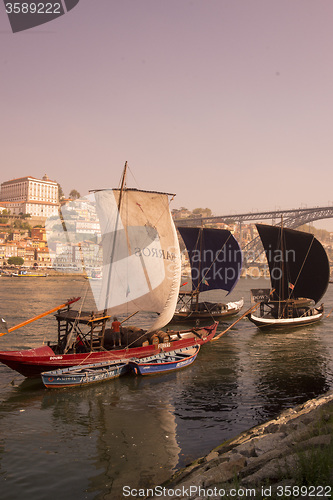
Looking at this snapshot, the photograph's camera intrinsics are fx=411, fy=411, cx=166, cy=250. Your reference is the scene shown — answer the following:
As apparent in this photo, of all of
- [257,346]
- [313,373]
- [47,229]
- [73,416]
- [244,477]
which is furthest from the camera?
[47,229]

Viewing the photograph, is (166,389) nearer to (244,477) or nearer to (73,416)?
(73,416)

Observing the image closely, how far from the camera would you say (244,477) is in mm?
9234

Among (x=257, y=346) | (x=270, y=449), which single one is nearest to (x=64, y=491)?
(x=270, y=449)

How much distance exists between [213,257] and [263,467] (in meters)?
35.7

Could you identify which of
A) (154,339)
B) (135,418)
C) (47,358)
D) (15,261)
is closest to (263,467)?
(135,418)

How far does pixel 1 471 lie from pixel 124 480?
3.80 metres

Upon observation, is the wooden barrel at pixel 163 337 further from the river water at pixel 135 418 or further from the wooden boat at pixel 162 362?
the river water at pixel 135 418

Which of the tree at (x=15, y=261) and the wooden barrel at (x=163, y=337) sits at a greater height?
the tree at (x=15, y=261)

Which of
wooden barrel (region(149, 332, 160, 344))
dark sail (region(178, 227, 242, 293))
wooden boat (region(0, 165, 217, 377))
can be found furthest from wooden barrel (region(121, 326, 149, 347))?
dark sail (region(178, 227, 242, 293))

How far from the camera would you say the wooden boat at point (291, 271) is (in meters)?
41.2

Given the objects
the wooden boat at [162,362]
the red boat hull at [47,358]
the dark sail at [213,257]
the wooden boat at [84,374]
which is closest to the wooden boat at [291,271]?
the dark sail at [213,257]

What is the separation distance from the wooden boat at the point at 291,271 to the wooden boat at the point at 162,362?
17.8 meters

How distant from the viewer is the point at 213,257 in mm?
44281

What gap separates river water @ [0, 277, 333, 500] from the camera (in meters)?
12.2
